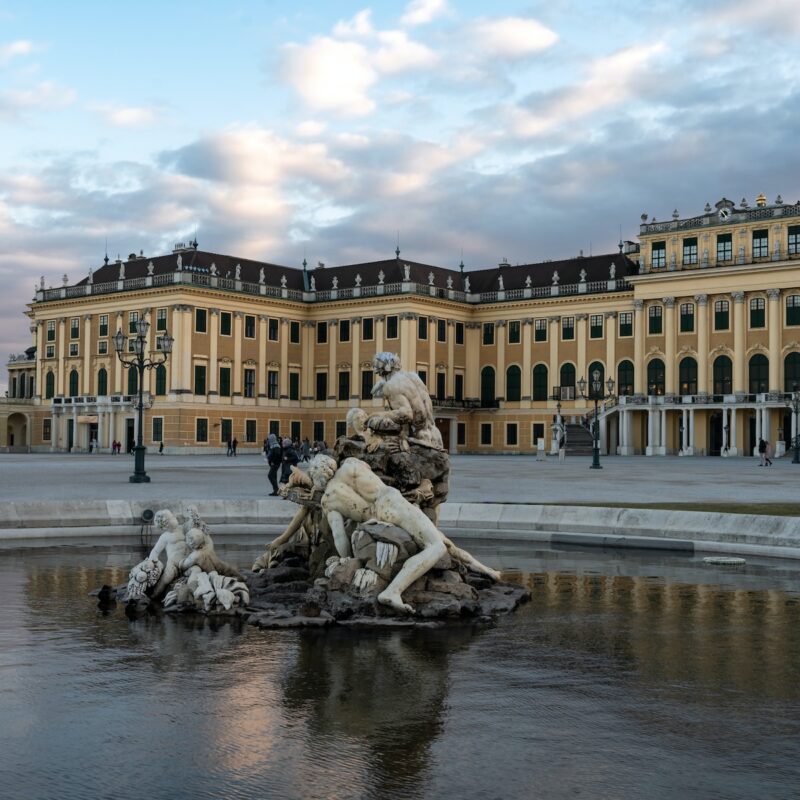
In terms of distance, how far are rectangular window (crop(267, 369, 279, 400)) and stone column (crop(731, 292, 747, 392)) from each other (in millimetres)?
35175

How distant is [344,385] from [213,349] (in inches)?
459

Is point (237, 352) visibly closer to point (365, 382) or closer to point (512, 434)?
point (365, 382)

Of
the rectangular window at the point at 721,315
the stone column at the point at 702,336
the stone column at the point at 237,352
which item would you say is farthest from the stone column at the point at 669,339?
the stone column at the point at 237,352

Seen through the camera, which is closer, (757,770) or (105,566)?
(757,770)

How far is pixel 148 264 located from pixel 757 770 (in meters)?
87.5

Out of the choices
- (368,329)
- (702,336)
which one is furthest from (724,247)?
(368,329)

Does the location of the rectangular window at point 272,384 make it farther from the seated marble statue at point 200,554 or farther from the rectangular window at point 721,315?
the seated marble statue at point 200,554

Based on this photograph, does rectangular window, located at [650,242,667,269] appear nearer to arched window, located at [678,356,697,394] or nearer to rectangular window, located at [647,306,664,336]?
rectangular window, located at [647,306,664,336]

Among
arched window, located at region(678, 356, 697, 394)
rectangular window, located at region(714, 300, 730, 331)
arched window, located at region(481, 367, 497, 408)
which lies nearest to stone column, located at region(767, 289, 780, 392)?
rectangular window, located at region(714, 300, 730, 331)

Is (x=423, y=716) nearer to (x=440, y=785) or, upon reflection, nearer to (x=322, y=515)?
(x=440, y=785)

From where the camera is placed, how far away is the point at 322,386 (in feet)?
303

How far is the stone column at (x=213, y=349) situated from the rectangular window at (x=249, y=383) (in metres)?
3.16

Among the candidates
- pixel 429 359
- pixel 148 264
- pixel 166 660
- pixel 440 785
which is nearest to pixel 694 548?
pixel 166 660

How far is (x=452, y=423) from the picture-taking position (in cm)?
8950
